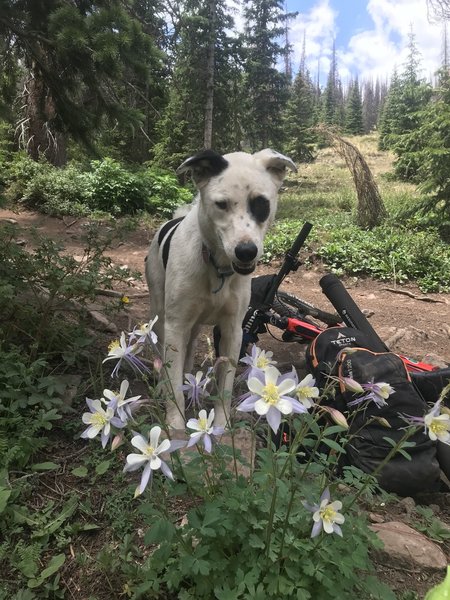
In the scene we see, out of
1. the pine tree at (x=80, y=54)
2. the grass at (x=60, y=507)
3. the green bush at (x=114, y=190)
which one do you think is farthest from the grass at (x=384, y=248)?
the grass at (x=60, y=507)

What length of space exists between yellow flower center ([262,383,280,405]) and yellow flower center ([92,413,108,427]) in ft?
1.57

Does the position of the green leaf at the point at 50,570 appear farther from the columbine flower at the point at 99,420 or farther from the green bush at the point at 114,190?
the green bush at the point at 114,190

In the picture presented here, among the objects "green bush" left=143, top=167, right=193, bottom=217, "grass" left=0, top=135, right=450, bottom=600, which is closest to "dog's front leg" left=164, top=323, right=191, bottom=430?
"grass" left=0, top=135, right=450, bottom=600

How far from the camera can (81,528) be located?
6.56ft

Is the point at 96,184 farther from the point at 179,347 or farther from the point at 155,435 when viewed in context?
the point at 155,435

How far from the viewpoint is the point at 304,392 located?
122cm

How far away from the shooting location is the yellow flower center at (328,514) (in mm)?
1227

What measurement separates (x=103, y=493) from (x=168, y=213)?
1091 centimetres

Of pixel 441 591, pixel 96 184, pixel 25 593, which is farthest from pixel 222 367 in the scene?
pixel 96 184

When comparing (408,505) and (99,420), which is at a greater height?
(99,420)

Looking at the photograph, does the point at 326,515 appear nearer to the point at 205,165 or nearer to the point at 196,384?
the point at 196,384

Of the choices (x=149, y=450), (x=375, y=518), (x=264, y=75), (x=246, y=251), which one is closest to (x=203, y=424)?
(x=149, y=450)

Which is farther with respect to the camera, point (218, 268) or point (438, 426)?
point (218, 268)

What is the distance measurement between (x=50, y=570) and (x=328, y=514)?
4.00 ft
